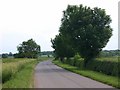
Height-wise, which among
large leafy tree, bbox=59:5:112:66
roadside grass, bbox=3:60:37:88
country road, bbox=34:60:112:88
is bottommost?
country road, bbox=34:60:112:88

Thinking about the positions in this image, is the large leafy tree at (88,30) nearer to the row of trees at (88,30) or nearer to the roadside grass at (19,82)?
the row of trees at (88,30)

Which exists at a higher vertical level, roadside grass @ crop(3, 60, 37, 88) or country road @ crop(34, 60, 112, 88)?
roadside grass @ crop(3, 60, 37, 88)

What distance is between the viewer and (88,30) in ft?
190

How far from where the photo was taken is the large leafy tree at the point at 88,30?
190ft

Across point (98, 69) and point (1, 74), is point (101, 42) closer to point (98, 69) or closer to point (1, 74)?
point (98, 69)

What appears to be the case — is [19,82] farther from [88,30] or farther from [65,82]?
[88,30]

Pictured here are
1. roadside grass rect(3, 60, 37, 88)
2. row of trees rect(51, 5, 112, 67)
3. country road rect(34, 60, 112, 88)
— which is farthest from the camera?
row of trees rect(51, 5, 112, 67)

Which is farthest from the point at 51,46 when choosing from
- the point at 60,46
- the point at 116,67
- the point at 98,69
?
the point at 116,67

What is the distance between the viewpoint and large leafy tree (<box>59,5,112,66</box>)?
58031mm

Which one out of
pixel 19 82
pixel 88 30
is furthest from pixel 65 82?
pixel 88 30

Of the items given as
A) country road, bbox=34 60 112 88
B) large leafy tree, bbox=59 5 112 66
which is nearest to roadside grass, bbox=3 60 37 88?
country road, bbox=34 60 112 88

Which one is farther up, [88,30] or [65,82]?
[88,30]

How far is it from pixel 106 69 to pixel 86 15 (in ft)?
65.5

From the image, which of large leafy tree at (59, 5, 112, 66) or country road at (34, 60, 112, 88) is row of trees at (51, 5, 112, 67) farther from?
country road at (34, 60, 112, 88)
